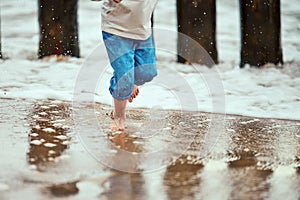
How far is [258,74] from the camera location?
5.99m

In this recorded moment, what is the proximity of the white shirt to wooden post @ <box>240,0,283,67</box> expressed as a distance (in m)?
2.16

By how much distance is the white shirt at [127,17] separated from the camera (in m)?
3.91

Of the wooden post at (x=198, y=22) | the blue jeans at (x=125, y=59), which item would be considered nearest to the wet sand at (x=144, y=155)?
the blue jeans at (x=125, y=59)

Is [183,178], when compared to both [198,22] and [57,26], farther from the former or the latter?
[57,26]

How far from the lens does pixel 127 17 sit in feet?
12.9

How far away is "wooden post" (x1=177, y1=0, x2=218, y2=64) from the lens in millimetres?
6016

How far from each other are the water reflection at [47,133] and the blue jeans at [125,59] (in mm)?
422

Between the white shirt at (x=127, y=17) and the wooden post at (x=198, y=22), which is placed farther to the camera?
the wooden post at (x=198, y=22)

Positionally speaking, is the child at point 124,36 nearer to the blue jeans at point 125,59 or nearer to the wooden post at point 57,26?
the blue jeans at point 125,59

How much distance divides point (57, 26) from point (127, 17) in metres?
2.39

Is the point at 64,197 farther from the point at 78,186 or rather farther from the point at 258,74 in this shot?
the point at 258,74

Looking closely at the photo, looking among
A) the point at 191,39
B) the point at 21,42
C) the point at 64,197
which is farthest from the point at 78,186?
the point at 21,42

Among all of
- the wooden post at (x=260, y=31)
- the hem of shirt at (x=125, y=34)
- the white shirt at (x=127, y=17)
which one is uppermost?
the white shirt at (x=127, y=17)

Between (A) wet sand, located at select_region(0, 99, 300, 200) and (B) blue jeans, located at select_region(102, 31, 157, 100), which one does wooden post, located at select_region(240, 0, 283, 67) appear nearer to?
(A) wet sand, located at select_region(0, 99, 300, 200)
